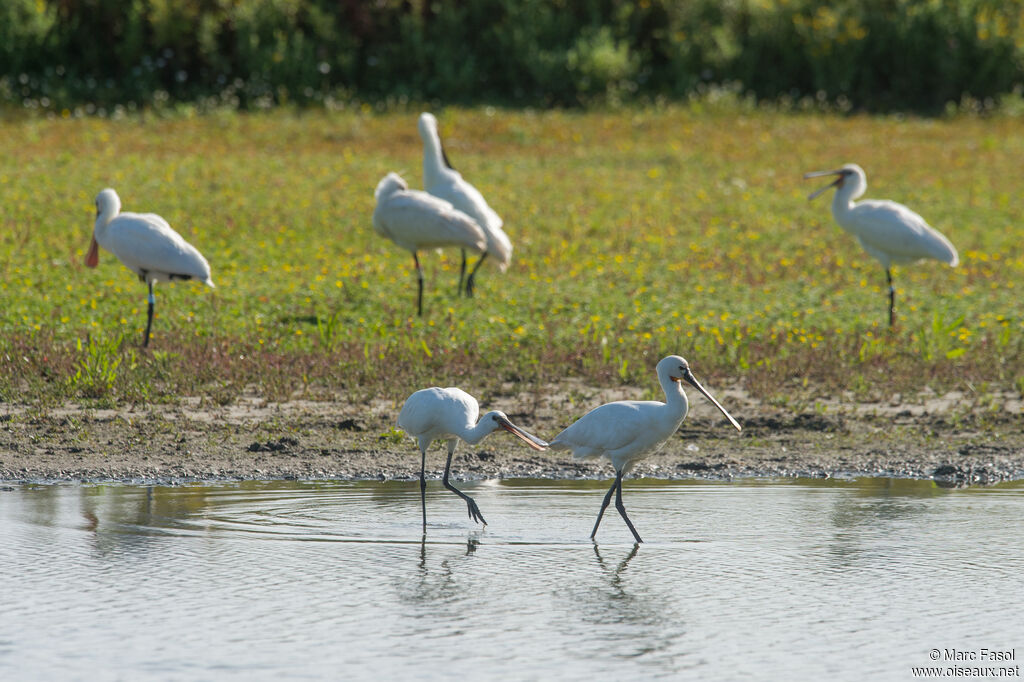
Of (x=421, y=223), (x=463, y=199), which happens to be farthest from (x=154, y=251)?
(x=463, y=199)

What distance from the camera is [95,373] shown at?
900cm

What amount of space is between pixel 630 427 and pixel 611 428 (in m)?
0.09

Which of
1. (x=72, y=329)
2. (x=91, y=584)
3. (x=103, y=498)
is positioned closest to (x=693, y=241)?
(x=72, y=329)

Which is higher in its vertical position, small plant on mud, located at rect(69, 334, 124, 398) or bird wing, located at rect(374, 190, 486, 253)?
bird wing, located at rect(374, 190, 486, 253)

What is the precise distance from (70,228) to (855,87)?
15.6m

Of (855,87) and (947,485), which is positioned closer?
(947,485)

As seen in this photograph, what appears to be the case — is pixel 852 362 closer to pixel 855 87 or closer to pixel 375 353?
pixel 375 353

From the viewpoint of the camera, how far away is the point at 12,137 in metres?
19.6

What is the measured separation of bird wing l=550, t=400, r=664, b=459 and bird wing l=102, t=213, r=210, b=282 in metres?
4.42

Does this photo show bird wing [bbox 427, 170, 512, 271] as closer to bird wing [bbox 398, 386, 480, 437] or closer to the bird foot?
bird wing [bbox 398, 386, 480, 437]

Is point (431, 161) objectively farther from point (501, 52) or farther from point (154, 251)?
point (501, 52)

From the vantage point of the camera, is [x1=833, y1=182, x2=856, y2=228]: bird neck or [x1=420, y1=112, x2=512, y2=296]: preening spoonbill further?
[x1=420, y1=112, x2=512, y2=296]: preening spoonbill

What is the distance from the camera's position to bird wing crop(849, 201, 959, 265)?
11.8 meters

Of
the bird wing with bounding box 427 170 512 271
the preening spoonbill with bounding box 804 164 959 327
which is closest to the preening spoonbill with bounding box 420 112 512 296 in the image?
the bird wing with bounding box 427 170 512 271
